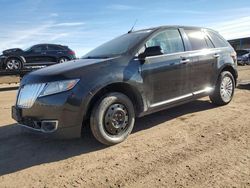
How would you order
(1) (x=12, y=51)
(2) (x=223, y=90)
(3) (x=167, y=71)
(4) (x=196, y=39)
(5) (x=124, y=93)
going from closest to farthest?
1. (5) (x=124, y=93)
2. (3) (x=167, y=71)
3. (4) (x=196, y=39)
4. (2) (x=223, y=90)
5. (1) (x=12, y=51)

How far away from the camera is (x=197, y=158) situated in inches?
161

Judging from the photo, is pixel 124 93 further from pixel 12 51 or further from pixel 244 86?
pixel 12 51

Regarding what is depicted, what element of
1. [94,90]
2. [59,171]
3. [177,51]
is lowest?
[59,171]

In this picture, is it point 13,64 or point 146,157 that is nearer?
point 146,157

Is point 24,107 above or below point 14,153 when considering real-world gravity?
above

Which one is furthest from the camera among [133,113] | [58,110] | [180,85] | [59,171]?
[180,85]

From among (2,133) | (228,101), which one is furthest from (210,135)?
(2,133)

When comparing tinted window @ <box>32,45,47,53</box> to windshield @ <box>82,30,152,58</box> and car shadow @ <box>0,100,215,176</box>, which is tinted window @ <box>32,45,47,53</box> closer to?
car shadow @ <box>0,100,215,176</box>

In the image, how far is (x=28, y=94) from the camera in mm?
4570

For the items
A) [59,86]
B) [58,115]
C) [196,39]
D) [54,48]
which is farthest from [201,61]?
[54,48]

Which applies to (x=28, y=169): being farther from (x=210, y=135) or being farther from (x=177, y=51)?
(x=177, y=51)

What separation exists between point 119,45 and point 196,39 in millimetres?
1774

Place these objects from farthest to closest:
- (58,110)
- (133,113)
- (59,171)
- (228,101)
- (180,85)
A: (228,101), (180,85), (133,113), (58,110), (59,171)

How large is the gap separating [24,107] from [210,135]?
9.69 ft
